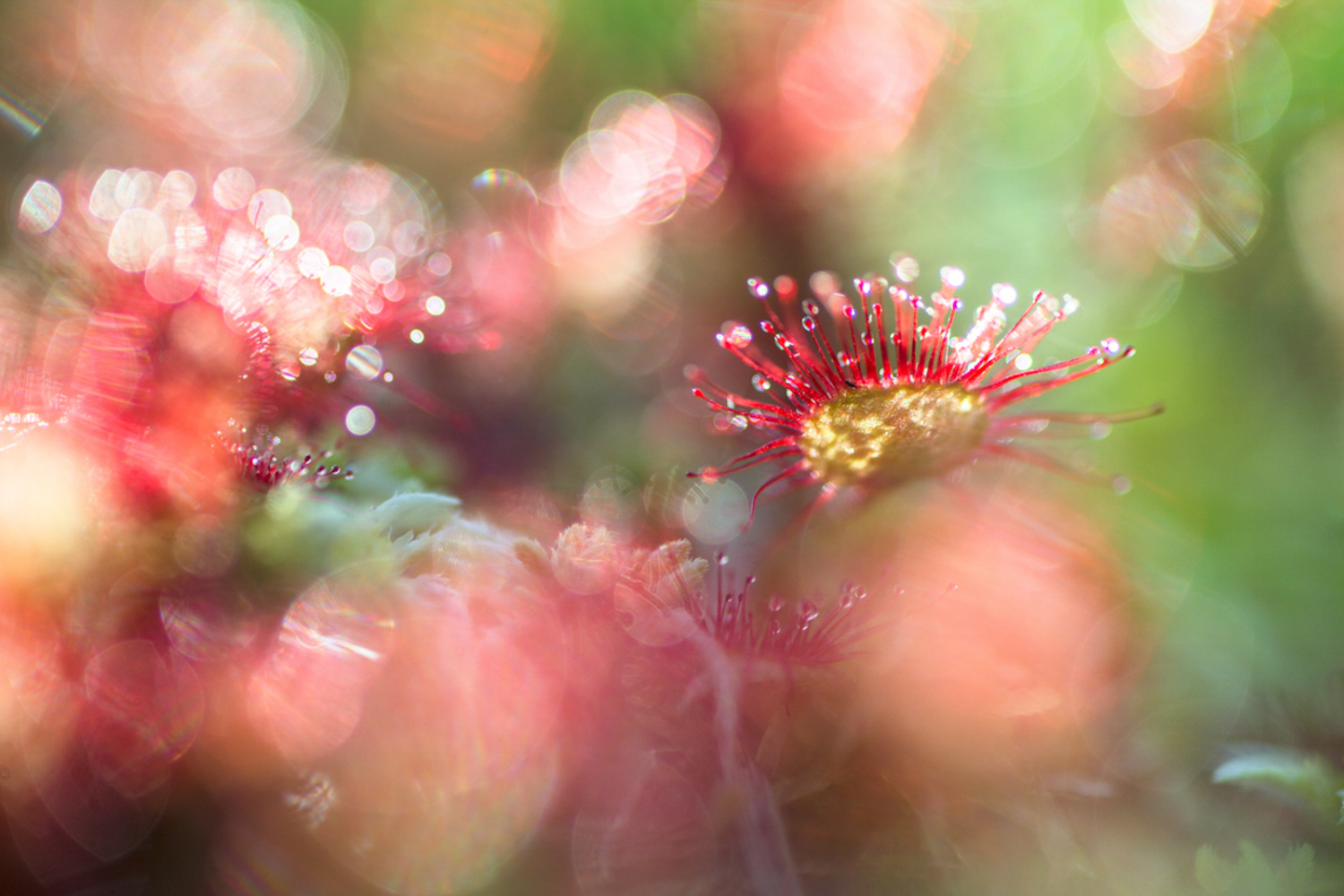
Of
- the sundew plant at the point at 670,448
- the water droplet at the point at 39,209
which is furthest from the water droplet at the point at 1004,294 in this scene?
the water droplet at the point at 39,209

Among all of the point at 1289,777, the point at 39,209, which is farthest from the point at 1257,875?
the point at 39,209

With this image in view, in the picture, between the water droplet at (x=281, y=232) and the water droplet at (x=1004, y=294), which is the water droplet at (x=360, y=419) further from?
the water droplet at (x=1004, y=294)

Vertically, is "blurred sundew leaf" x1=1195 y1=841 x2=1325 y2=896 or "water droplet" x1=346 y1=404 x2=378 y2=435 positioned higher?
"water droplet" x1=346 y1=404 x2=378 y2=435

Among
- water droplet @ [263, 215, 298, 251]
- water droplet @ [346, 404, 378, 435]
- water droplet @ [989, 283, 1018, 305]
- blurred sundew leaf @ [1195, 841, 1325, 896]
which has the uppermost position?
water droplet @ [989, 283, 1018, 305]

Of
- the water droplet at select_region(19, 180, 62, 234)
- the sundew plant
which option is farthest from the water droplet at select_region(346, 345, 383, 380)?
the water droplet at select_region(19, 180, 62, 234)

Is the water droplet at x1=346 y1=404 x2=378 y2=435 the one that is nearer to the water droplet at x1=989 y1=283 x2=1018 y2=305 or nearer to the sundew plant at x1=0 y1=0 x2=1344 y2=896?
the sundew plant at x1=0 y1=0 x2=1344 y2=896

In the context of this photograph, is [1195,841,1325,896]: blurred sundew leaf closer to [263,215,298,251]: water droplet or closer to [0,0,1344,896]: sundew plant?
[0,0,1344,896]: sundew plant

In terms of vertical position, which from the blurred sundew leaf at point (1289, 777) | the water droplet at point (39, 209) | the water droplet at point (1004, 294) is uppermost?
the water droplet at point (1004, 294)

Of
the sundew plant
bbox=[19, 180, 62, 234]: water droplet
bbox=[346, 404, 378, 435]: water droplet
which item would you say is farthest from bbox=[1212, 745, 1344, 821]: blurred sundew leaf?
bbox=[19, 180, 62, 234]: water droplet
